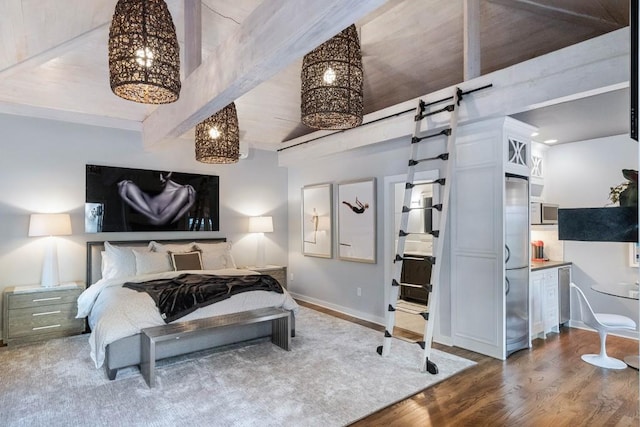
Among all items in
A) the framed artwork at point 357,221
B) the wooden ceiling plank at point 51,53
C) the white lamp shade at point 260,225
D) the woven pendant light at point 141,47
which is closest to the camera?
the woven pendant light at point 141,47

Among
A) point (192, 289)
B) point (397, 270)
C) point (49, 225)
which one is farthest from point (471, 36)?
point (49, 225)

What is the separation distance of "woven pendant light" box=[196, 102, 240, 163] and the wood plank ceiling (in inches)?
20.9

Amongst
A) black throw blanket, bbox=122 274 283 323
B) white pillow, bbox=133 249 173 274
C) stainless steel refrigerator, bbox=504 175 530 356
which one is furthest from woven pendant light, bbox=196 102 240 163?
stainless steel refrigerator, bbox=504 175 530 356

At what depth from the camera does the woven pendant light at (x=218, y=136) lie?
370cm

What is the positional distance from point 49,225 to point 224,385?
9.49 ft

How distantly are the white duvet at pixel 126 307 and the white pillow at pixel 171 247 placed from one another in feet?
2.01

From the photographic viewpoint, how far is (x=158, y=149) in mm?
5406

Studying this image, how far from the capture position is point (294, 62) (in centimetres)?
312

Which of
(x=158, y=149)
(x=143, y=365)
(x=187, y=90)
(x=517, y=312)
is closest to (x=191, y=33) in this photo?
(x=187, y=90)

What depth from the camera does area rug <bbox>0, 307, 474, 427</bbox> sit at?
2.60 metres

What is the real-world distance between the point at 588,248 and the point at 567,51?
9.38ft

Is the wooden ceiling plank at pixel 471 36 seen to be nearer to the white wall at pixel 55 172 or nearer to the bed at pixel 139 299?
the bed at pixel 139 299

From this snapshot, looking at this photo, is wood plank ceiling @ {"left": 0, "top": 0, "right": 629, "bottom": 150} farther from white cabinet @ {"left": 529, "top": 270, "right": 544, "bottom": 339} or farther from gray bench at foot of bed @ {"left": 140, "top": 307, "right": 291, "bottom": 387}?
white cabinet @ {"left": 529, "top": 270, "right": 544, "bottom": 339}

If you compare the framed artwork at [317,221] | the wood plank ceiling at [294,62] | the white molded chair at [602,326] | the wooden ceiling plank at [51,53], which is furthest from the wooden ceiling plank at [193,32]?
the white molded chair at [602,326]
